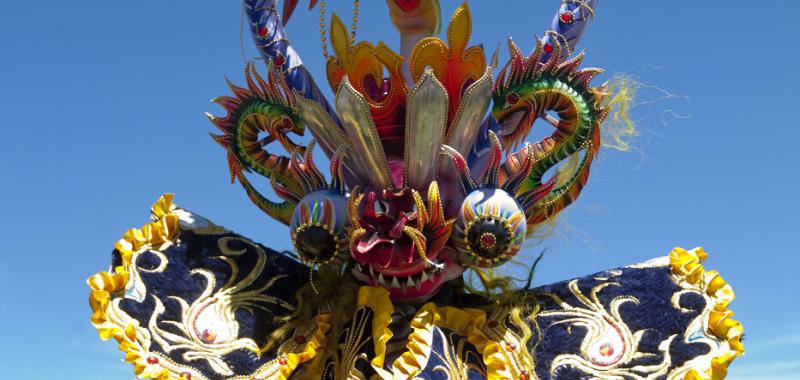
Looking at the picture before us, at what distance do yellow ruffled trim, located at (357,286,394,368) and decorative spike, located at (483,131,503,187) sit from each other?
660 millimetres

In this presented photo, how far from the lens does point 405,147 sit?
195 inches

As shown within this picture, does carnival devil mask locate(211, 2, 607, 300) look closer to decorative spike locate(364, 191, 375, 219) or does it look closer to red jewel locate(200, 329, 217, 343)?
decorative spike locate(364, 191, 375, 219)

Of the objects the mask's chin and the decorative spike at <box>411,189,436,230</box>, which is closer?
the decorative spike at <box>411,189,436,230</box>

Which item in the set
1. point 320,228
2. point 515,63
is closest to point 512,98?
point 515,63

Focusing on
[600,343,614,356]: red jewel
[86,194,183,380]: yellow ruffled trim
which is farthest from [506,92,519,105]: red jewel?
[86,194,183,380]: yellow ruffled trim

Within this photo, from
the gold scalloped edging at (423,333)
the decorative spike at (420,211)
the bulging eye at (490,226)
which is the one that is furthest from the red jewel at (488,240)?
the gold scalloped edging at (423,333)

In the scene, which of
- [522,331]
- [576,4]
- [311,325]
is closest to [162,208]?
[311,325]

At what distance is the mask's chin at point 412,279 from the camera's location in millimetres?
4961

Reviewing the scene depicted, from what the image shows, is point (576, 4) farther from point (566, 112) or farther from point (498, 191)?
point (498, 191)

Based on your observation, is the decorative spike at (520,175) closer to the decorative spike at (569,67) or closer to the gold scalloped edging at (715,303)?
the decorative spike at (569,67)

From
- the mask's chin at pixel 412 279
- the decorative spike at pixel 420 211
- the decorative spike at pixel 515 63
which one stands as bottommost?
the mask's chin at pixel 412 279

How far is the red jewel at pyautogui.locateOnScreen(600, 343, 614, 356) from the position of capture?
16.6ft

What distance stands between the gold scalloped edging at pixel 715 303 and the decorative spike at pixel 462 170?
117 centimetres

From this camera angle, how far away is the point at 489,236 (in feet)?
15.8
